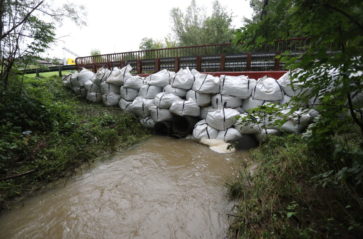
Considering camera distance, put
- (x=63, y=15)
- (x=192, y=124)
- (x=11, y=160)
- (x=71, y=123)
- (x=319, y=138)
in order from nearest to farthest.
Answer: (x=319, y=138)
(x=11, y=160)
(x=71, y=123)
(x=63, y=15)
(x=192, y=124)

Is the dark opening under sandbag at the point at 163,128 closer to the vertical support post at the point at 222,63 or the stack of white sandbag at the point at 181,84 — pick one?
the stack of white sandbag at the point at 181,84

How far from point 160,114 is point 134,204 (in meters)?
2.46

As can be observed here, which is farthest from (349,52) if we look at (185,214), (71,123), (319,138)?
(71,123)

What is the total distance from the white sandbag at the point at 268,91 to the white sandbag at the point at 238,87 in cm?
13

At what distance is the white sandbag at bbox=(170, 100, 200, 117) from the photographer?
4051 mm

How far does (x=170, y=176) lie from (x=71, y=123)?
2334mm

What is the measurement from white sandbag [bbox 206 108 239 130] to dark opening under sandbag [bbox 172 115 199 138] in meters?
0.61

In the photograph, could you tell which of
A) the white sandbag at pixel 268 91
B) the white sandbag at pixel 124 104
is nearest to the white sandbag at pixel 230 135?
the white sandbag at pixel 268 91

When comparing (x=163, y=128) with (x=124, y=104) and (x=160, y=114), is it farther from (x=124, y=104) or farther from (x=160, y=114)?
(x=124, y=104)

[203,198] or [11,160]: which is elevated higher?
[11,160]

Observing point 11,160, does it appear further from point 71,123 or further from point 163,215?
point 163,215

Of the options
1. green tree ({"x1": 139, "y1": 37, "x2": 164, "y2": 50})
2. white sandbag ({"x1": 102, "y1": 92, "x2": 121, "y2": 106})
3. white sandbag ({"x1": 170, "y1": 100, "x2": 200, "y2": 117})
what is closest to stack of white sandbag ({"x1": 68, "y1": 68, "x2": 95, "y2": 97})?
white sandbag ({"x1": 102, "y1": 92, "x2": 121, "y2": 106})

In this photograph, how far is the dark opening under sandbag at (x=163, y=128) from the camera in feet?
14.7

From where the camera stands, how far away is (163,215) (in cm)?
194
